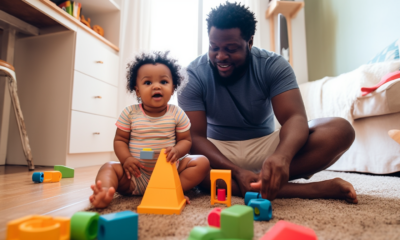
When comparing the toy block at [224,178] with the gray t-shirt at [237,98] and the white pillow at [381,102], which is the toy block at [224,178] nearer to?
the gray t-shirt at [237,98]

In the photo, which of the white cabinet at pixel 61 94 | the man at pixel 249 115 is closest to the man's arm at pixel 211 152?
the man at pixel 249 115

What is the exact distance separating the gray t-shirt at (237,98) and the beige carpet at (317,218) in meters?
0.37

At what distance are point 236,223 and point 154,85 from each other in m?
0.52

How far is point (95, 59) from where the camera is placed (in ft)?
6.10

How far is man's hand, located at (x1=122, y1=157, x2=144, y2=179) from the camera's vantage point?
27.4 inches

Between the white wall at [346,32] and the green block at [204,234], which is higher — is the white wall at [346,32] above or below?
above

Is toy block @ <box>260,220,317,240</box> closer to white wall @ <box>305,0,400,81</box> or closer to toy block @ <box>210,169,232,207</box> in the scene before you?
toy block @ <box>210,169,232,207</box>

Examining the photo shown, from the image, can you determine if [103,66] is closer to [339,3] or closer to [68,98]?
[68,98]

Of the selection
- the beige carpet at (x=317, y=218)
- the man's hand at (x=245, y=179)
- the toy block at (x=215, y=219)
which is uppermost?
the man's hand at (x=245, y=179)

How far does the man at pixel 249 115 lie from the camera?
77 cm

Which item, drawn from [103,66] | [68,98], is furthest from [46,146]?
[103,66]

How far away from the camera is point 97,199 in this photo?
0.57 m

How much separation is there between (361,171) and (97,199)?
4.67ft

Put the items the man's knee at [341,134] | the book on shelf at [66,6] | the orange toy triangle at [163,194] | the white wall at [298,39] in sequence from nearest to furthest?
the orange toy triangle at [163,194] → the man's knee at [341,134] → the book on shelf at [66,6] → the white wall at [298,39]
